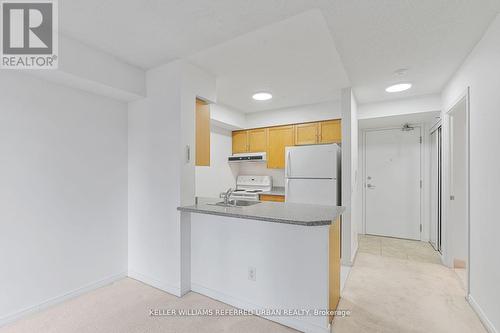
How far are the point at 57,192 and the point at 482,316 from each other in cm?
390

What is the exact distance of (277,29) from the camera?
1.84 metres

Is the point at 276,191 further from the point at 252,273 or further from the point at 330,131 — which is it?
the point at 252,273

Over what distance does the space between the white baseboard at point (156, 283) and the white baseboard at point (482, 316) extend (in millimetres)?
2589

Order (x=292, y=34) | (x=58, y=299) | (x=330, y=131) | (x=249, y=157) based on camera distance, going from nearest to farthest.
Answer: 1. (x=292, y=34)
2. (x=58, y=299)
3. (x=330, y=131)
4. (x=249, y=157)

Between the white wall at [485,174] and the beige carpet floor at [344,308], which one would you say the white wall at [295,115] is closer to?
the white wall at [485,174]

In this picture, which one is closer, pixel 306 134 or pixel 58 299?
pixel 58 299

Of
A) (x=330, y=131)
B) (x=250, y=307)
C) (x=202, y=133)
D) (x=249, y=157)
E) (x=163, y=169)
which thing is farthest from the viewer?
(x=249, y=157)

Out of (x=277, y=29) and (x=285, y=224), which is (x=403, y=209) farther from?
(x=277, y=29)

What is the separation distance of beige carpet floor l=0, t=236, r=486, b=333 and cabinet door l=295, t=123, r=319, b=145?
209 centimetres

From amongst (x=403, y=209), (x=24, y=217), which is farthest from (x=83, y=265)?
(x=403, y=209)

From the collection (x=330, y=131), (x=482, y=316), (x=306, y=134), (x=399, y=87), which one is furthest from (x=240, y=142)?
(x=482, y=316)

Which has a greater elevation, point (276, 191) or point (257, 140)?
point (257, 140)

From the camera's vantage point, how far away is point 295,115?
4168 mm
